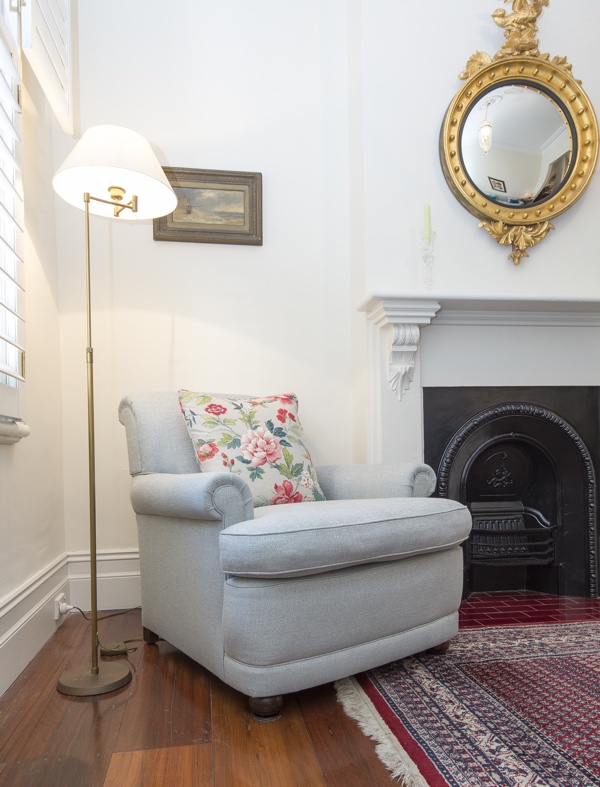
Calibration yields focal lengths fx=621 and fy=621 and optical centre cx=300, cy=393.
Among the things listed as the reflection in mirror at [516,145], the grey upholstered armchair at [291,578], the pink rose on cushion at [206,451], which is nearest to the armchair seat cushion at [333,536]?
Answer: the grey upholstered armchair at [291,578]

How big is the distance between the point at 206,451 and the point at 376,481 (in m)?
0.59

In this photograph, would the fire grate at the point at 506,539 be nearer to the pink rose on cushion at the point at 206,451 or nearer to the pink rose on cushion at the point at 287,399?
the pink rose on cushion at the point at 287,399

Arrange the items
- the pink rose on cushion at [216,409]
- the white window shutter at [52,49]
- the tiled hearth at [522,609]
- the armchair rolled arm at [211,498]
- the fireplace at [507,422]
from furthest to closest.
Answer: the fireplace at [507,422]
the tiled hearth at [522,609]
the pink rose on cushion at [216,409]
the white window shutter at [52,49]
the armchair rolled arm at [211,498]

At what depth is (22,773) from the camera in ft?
4.24

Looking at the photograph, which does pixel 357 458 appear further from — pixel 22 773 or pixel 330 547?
pixel 22 773

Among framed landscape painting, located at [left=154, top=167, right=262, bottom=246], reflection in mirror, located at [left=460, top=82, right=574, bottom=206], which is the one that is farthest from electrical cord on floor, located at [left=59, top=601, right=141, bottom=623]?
reflection in mirror, located at [left=460, top=82, right=574, bottom=206]

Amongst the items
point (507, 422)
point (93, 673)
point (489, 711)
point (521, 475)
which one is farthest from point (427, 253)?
point (93, 673)

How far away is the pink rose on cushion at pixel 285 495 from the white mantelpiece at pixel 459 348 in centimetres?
62

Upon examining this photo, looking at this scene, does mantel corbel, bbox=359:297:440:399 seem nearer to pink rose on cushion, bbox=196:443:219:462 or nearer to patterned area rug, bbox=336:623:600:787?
pink rose on cushion, bbox=196:443:219:462

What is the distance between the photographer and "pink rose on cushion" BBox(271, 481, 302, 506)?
2.05 m

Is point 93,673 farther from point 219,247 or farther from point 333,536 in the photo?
point 219,247

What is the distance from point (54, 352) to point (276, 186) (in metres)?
1.22

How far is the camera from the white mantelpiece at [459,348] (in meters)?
2.55

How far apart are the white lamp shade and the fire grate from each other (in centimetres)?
186
